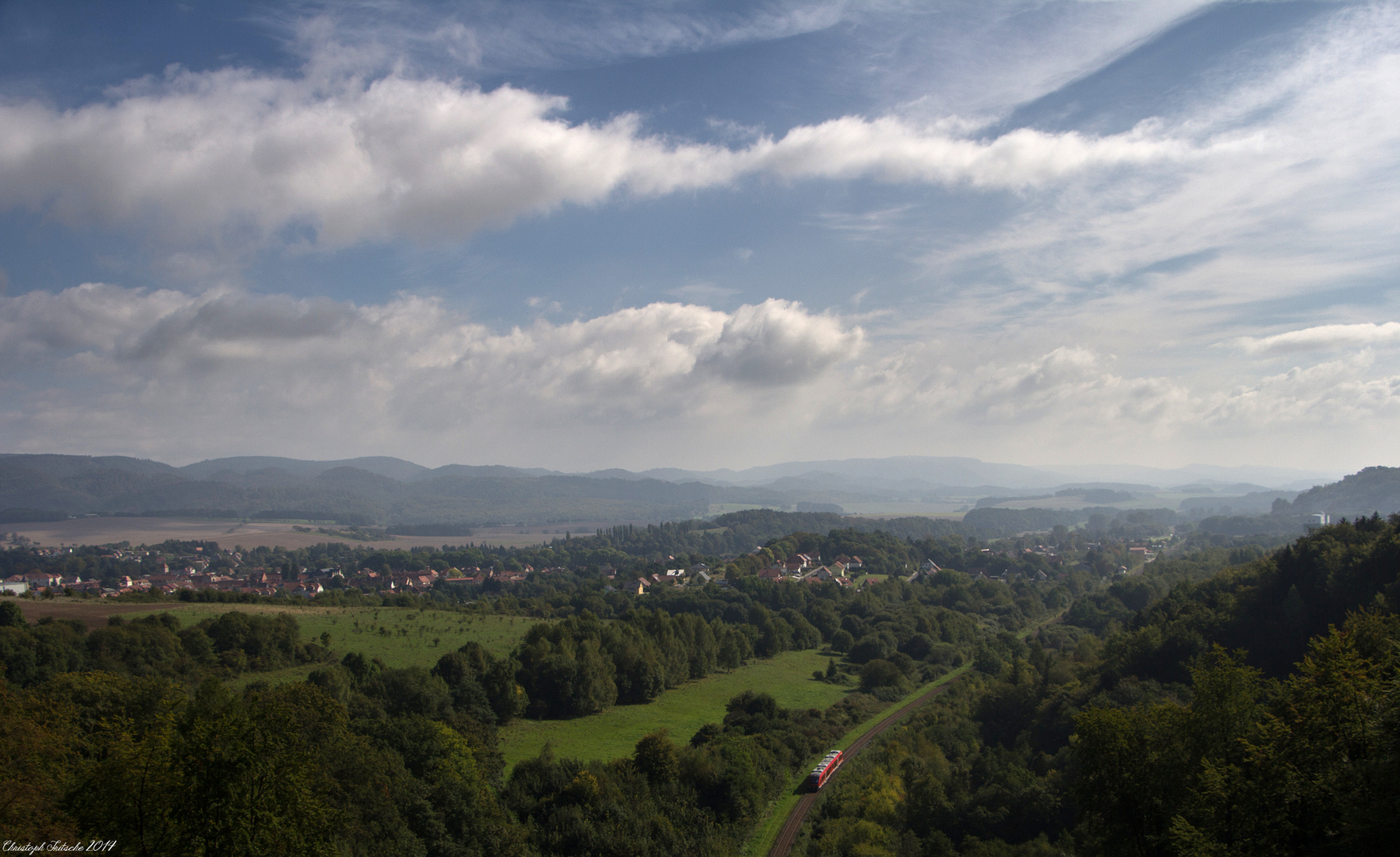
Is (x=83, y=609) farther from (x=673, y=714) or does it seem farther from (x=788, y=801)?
(x=788, y=801)

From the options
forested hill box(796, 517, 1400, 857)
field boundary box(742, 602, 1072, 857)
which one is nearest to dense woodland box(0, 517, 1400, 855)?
forested hill box(796, 517, 1400, 857)

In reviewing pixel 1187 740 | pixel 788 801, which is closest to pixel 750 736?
pixel 788 801

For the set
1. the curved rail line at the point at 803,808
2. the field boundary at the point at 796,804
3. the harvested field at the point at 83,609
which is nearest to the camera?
the curved rail line at the point at 803,808

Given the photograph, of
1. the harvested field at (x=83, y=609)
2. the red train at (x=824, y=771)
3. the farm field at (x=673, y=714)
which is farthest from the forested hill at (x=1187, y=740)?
the harvested field at (x=83, y=609)

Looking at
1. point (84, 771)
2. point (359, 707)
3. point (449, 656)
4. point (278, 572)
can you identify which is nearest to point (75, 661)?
point (359, 707)

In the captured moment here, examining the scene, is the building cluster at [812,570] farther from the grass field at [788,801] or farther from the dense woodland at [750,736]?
the grass field at [788,801]

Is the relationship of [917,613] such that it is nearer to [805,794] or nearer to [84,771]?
[805,794]
